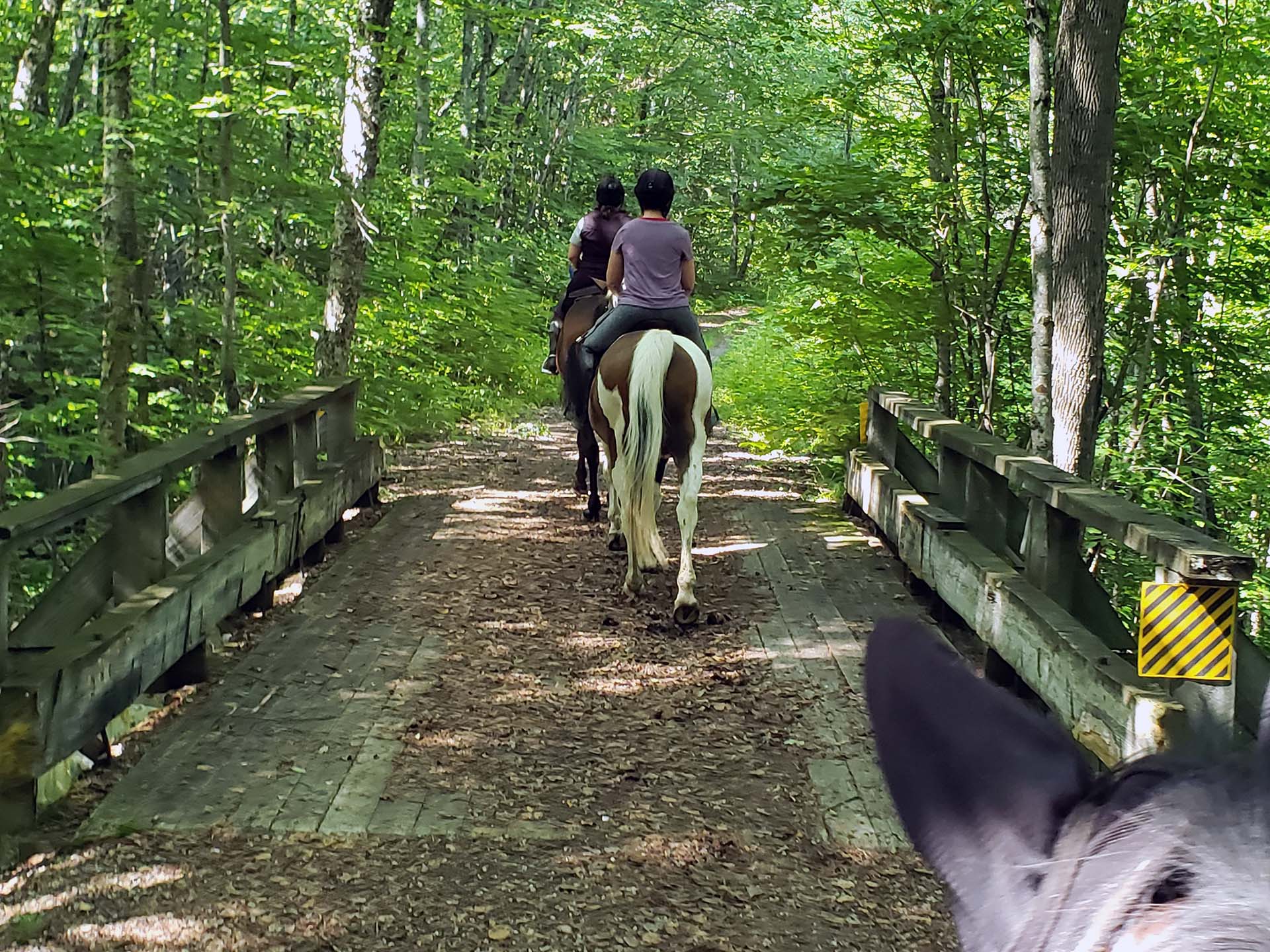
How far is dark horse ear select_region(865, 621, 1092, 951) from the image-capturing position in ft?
3.14

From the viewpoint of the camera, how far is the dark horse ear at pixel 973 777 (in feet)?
3.14

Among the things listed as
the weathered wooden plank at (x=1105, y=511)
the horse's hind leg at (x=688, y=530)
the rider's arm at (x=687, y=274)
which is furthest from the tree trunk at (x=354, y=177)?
the weathered wooden plank at (x=1105, y=511)

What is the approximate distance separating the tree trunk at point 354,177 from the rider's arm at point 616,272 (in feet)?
11.2

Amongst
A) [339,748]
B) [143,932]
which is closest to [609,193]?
[339,748]

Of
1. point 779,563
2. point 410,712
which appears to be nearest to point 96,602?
A: point 410,712

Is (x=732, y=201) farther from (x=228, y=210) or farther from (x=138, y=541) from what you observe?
A: (x=138, y=541)

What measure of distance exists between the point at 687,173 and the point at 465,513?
3138cm

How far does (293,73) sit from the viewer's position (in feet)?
35.2

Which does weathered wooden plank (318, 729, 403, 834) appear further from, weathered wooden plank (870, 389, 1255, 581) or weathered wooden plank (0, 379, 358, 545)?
weathered wooden plank (870, 389, 1255, 581)

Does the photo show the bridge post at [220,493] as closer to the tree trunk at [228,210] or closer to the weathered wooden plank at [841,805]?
the tree trunk at [228,210]

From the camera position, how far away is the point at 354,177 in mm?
10688

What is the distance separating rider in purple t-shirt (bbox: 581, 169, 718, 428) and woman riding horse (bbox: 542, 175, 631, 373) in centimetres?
154

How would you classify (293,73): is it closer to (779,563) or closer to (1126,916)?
(779,563)

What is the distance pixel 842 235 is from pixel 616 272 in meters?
2.79
